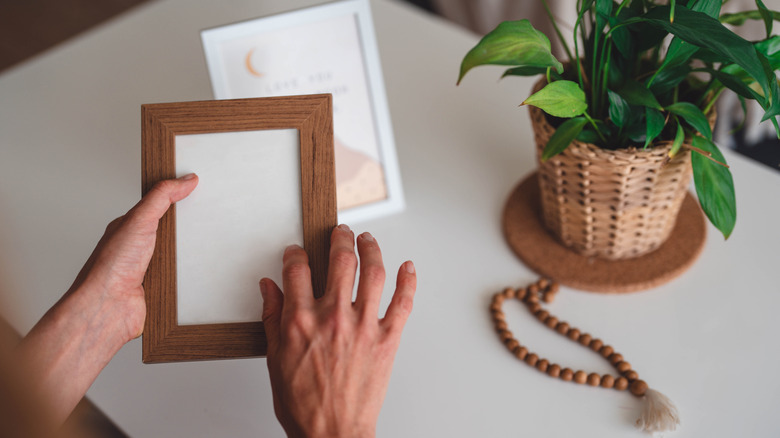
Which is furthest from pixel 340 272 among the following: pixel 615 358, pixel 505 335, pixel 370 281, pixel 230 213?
pixel 615 358

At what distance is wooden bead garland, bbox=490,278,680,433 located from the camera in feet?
2.51

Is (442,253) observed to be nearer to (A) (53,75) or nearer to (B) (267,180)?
(B) (267,180)

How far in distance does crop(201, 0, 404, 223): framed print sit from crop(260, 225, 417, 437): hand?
0.32 m

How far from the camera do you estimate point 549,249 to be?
0.96m

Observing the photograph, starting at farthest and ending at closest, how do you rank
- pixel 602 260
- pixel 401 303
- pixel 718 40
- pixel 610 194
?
pixel 602 260 → pixel 610 194 → pixel 401 303 → pixel 718 40

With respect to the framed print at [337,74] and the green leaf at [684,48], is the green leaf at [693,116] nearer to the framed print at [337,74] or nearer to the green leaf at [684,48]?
the green leaf at [684,48]

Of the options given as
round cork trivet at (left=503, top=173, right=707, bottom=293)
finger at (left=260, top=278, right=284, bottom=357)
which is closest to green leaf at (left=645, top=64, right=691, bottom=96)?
round cork trivet at (left=503, top=173, right=707, bottom=293)

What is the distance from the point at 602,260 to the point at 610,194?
0.15 metres

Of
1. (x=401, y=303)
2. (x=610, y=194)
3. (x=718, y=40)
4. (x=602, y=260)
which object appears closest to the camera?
(x=718, y=40)

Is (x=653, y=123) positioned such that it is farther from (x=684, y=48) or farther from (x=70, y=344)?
(x=70, y=344)

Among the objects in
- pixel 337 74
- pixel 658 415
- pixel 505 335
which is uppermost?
pixel 337 74

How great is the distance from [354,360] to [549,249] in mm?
413

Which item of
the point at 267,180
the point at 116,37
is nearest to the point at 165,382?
the point at 267,180

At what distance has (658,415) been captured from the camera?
76cm
